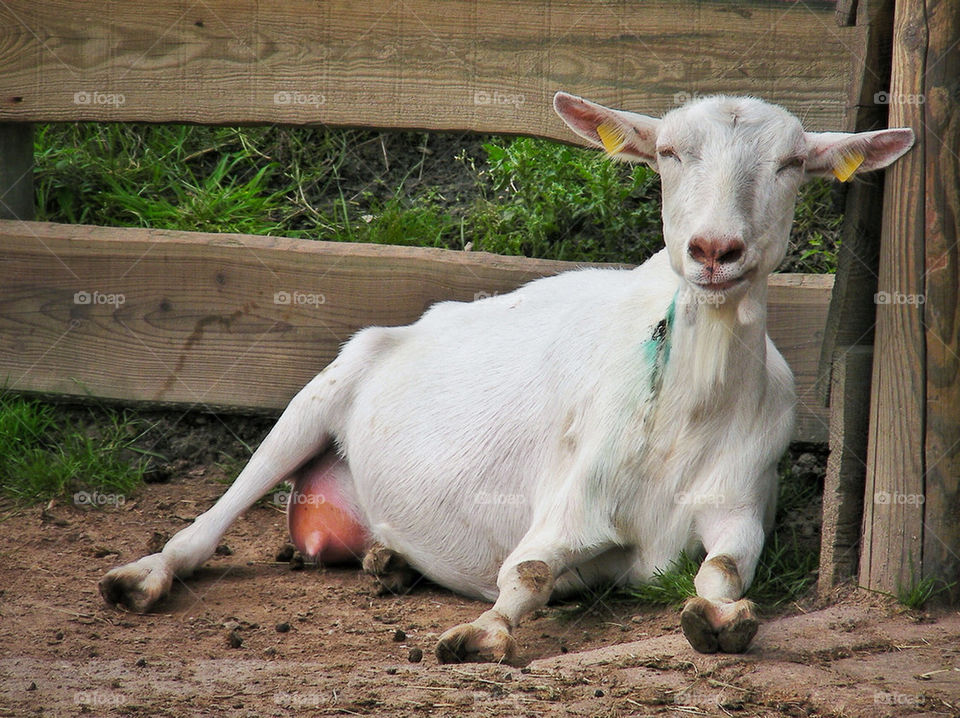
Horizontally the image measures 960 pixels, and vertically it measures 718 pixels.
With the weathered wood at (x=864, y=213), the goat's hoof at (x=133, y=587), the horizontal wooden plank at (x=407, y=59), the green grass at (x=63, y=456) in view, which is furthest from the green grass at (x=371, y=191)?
the goat's hoof at (x=133, y=587)

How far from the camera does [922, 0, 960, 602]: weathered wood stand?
3268 millimetres

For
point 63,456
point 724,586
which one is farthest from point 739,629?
point 63,456

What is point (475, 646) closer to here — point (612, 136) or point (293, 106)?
point (612, 136)

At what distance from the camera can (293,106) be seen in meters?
4.51

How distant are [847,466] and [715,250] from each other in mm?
869

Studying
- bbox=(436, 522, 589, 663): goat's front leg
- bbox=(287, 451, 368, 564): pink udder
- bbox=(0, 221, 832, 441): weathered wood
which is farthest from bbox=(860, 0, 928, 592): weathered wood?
bbox=(287, 451, 368, 564): pink udder

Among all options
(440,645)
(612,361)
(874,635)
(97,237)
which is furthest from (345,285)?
(874,635)

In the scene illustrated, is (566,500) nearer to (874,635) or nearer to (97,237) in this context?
(874,635)

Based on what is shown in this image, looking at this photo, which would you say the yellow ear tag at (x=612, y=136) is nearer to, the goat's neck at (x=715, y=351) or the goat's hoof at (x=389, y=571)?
the goat's neck at (x=715, y=351)

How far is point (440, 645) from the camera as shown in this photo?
10.2 feet

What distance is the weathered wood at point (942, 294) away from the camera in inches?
129

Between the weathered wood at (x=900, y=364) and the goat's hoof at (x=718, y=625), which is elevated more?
the weathered wood at (x=900, y=364)

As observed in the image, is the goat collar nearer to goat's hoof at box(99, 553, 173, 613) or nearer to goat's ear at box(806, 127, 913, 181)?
goat's ear at box(806, 127, 913, 181)

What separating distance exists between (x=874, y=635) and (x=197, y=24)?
315 cm
